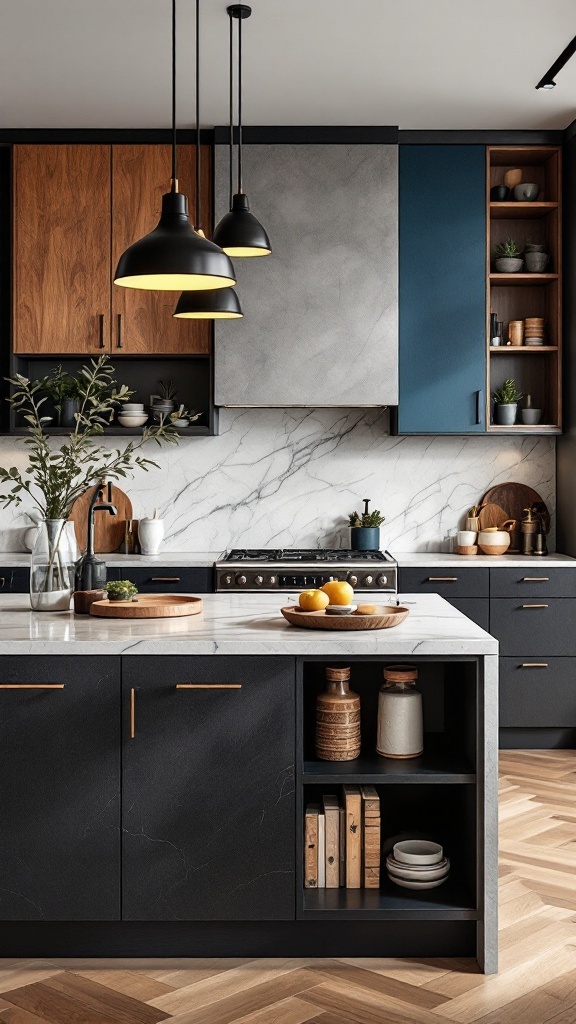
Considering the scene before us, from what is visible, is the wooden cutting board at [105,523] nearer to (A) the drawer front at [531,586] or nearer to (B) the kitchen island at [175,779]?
(A) the drawer front at [531,586]

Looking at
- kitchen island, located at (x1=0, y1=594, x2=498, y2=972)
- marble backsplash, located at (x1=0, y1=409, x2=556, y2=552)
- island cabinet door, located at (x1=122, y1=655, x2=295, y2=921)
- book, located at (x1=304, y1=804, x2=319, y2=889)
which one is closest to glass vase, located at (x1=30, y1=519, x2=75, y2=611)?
kitchen island, located at (x1=0, y1=594, x2=498, y2=972)

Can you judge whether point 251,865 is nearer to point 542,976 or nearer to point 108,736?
point 108,736

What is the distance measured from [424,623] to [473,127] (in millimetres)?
3150

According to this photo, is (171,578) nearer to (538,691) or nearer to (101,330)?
(101,330)

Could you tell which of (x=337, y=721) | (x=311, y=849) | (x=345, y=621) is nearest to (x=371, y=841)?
(x=311, y=849)

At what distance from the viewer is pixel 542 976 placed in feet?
8.68

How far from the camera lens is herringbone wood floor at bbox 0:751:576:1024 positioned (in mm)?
2439

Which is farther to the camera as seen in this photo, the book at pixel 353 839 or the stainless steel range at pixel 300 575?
the stainless steel range at pixel 300 575

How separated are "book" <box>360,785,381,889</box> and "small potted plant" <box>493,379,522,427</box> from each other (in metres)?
2.82

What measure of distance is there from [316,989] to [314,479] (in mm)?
3229

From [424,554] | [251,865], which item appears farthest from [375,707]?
[424,554]

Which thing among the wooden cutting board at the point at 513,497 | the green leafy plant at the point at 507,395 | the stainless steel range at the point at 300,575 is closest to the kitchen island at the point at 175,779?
the stainless steel range at the point at 300,575

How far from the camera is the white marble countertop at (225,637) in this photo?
2629mm

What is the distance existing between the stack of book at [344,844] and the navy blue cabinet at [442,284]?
2.68 m
